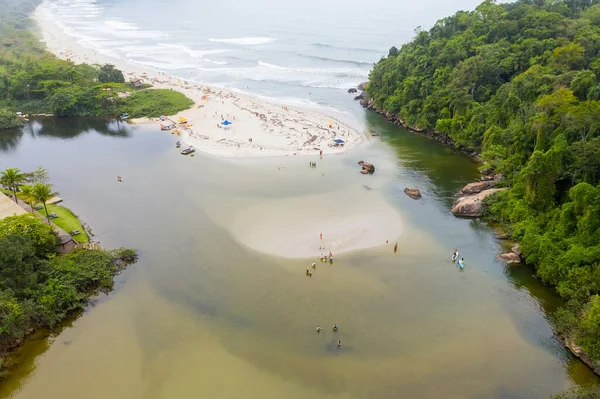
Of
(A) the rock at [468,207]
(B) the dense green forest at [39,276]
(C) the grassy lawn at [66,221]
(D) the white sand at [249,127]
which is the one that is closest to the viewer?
(B) the dense green forest at [39,276]

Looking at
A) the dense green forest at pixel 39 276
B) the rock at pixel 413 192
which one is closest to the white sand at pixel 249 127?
the rock at pixel 413 192

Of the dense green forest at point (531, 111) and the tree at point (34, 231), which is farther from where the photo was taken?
the dense green forest at point (531, 111)

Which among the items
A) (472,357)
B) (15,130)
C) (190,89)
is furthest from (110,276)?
(190,89)

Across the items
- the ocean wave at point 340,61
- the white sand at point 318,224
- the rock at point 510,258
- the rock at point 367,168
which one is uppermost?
the ocean wave at point 340,61

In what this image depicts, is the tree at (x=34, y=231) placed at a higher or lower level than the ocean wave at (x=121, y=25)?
lower

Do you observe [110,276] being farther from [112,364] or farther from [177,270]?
[112,364]

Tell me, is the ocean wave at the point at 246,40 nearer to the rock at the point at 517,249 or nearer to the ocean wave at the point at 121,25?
the ocean wave at the point at 121,25

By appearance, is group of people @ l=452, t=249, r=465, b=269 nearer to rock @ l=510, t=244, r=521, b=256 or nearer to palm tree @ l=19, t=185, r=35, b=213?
rock @ l=510, t=244, r=521, b=256
